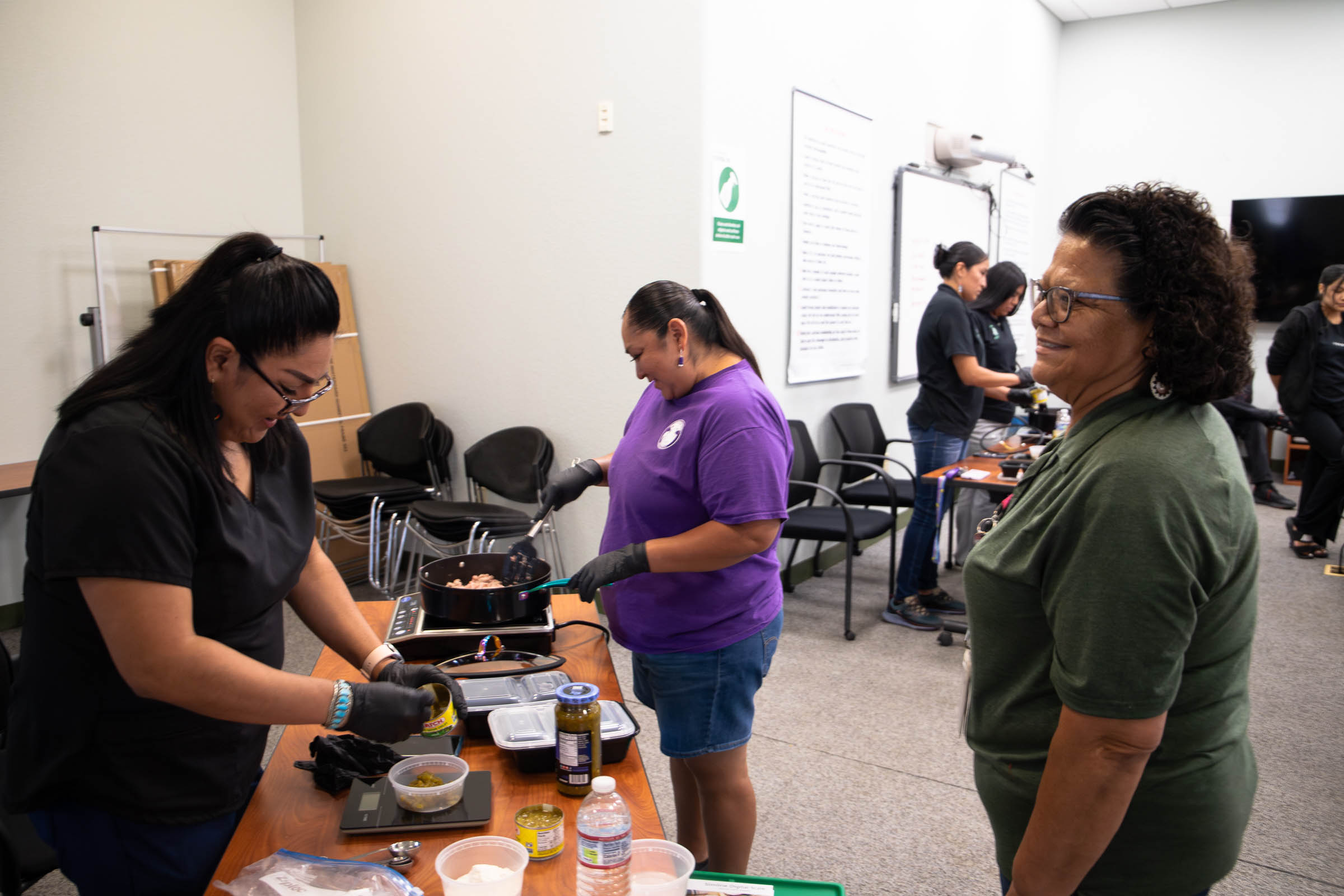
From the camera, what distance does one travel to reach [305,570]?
1.49 m

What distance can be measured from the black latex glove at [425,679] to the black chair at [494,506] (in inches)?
86.9

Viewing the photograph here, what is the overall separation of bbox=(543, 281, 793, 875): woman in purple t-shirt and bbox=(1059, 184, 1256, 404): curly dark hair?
0.74 meters

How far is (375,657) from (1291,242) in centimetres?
737

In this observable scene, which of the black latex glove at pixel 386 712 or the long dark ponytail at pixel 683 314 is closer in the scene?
the black latex glove at pixel 386 712

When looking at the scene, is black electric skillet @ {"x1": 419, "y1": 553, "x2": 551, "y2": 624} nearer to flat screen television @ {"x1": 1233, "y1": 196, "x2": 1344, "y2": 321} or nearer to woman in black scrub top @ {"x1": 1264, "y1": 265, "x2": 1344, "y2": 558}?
woman in black scrub top @ {"x1": 1264, "y1": 265, "x2": 1344, "y2": 558}

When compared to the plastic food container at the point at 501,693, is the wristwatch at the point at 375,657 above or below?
above

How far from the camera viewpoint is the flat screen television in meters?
6.41

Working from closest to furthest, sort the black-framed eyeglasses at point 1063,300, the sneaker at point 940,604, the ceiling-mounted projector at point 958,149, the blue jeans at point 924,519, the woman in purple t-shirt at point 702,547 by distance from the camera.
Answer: the black-framed eyeglasses at point 1063,300
the woman in purple t-shirt at point 702,547
the blue jeans at point 924,519
the sneaker at point 940,604
the ceiling-mounted projector at point 958,149

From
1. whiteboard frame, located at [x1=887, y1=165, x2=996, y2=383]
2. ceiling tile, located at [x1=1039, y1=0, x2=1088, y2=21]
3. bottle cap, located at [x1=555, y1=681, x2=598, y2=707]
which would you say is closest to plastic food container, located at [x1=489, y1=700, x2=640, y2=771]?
bottle cap, located at [x1=555, y1=681, x2=598, y2=707]

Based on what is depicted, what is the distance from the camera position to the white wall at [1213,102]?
21.0ft

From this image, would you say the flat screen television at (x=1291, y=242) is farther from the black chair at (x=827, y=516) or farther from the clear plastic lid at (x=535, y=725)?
the clear plastic lid at (x=535, y=725)

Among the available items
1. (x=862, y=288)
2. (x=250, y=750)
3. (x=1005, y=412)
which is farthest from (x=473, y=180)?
(x=250, y=750)

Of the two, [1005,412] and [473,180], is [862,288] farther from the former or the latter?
[473,180]

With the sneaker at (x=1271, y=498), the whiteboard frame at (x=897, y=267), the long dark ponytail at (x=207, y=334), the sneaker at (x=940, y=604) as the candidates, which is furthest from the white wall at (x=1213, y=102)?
the long dark ponytail at (x=207, y=334)
